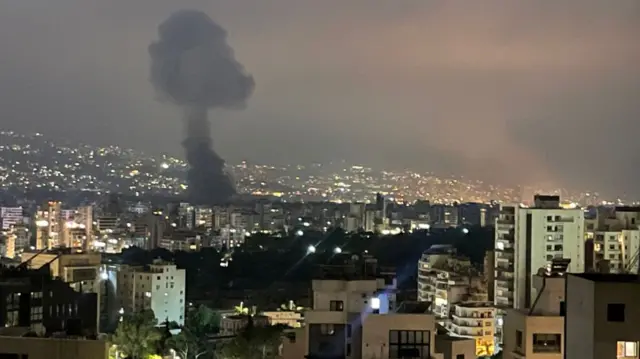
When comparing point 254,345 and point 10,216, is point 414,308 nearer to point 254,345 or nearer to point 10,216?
point 254,345

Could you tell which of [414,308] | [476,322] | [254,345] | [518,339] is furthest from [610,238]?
[518,339]

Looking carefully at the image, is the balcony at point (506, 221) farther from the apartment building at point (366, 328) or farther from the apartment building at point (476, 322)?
the apartment building at point (366, 328)

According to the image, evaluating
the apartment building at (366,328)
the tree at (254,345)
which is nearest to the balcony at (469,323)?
the tree at (254,345)

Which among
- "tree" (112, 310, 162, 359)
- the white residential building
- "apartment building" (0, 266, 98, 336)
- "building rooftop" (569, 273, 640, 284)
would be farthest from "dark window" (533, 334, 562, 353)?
the white residential building

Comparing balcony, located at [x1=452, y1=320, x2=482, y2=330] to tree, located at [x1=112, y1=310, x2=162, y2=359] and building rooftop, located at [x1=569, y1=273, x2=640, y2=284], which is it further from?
building rooftop, located at [x1=569, y1=273, x2=640, y2=284]

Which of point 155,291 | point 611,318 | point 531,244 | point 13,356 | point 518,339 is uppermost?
point 611,318
